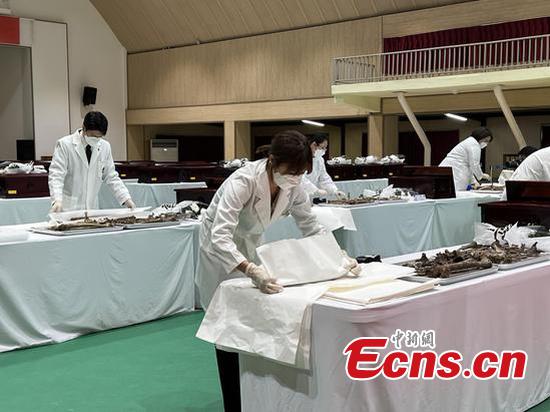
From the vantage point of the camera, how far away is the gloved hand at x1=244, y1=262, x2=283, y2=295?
2.10 metres

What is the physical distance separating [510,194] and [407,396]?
2.88 meters

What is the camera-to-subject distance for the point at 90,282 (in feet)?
12.1

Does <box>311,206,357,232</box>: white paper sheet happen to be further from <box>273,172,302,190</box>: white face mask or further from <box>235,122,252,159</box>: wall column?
<box>235,122,252,159</box>: wall column

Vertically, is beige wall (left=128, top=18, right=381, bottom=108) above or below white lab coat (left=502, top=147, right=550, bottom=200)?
above

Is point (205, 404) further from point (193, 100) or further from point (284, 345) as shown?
point (193, 100)

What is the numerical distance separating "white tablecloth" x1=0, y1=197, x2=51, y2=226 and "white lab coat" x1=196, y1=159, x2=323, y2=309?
379cm

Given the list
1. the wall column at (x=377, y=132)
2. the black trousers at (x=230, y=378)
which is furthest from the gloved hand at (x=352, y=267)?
the wall column at (x=377, y=132)

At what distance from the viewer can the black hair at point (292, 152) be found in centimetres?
221

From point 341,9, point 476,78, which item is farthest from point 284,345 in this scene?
point 341,9

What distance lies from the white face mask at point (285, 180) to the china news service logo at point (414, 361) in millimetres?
625

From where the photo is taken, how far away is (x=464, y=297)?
219 centimetres

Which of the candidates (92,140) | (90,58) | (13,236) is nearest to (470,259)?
(13,236)

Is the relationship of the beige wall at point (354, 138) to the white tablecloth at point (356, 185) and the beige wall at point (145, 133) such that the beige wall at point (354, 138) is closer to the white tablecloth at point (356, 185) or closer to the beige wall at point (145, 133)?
the beige wall at point (145, 133)

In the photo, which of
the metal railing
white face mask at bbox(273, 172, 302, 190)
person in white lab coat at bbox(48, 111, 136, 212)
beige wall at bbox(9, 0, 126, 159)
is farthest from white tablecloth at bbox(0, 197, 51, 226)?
beige wall at bbox(9, 0, 126, 159)
